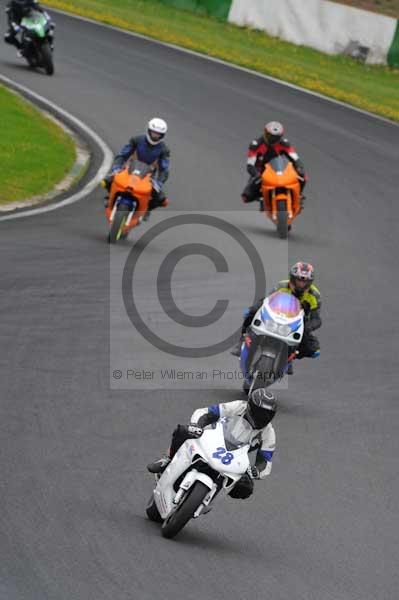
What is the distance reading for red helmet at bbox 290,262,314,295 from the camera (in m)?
13.1

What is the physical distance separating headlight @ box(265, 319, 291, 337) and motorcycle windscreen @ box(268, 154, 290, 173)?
8719mm

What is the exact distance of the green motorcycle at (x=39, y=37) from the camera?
1204 inches

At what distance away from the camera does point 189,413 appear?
1258 cm

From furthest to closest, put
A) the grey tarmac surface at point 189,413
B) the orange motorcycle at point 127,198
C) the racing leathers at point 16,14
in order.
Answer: the racing leathers at point 16,14, the orange motorcycle at point 127,198, the grey tarmac surface at point 189,413

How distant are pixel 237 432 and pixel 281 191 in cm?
1201

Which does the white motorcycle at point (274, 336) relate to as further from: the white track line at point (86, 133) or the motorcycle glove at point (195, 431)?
the white track line at point (86, 133)

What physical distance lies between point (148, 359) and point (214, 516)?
441 centimetres

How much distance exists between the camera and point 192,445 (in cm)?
928

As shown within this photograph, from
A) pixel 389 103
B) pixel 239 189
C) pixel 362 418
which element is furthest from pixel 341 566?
pixel 389 103

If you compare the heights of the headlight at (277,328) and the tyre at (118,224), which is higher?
the headlight at (277,328)

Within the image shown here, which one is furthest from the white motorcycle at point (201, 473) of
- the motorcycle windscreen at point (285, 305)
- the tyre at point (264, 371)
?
the motorcycle windscreen at point (285, 305)

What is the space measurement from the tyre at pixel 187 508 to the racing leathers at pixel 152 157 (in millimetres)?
10627

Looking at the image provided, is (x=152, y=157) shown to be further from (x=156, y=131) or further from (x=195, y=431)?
(x=195, y=431)

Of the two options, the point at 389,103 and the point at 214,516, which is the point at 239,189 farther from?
the point at 214,516
